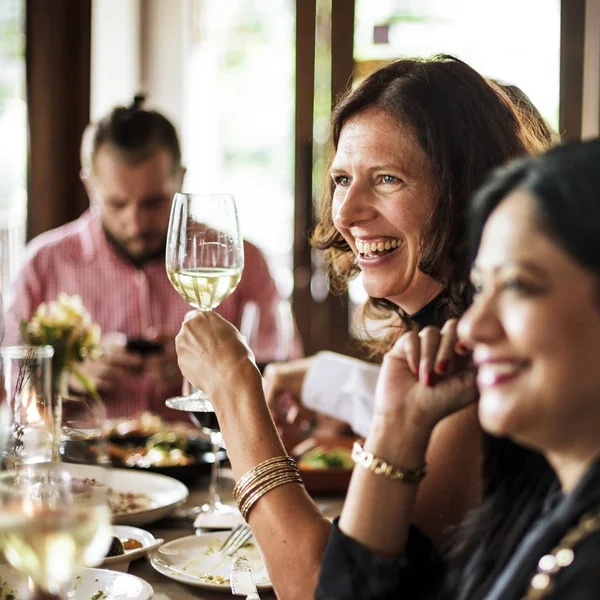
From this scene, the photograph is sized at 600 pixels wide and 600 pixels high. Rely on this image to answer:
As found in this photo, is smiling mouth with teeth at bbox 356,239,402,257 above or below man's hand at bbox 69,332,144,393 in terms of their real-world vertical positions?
above

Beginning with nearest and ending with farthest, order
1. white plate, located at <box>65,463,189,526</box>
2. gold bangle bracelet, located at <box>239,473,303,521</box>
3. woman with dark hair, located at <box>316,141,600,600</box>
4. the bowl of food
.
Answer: woman with dark hair, located at <box>316,141,600,600</box>, gold bangle bracelet, located at <box>239,473,303,521</box>, white plate, located at <box>65,463,189,526</box>, the bowl of food

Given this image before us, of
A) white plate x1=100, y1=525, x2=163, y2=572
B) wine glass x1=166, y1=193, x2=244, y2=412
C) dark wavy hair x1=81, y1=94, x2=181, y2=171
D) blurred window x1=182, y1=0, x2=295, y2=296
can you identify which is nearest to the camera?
white plate x1=100, y1=525, x2=163, y2=572

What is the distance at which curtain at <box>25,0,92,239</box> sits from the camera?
4.09 m

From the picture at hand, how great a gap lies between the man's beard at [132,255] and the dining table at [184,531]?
1255 mm

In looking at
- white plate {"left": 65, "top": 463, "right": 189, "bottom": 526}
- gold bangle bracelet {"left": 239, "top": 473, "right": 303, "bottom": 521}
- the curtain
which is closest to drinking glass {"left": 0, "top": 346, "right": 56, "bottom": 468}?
gold bangle bracelet {"left": 239, "top": 473, "right": 303, "bottom": 521}

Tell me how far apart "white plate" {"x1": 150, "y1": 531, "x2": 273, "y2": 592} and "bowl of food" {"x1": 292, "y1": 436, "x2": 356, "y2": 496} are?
1.11 feet

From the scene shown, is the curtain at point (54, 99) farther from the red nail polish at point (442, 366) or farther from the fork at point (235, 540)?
the red nail polish at point (442, 366)

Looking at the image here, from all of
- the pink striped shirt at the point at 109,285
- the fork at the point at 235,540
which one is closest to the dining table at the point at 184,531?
the fork at the point at 235,540

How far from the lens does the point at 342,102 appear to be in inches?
64.7

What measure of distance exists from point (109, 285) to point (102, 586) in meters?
2.10

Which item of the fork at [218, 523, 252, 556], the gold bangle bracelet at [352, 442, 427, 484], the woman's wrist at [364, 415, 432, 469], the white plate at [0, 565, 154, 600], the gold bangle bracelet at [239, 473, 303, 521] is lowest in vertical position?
the fork at [218, 523, 252, 556]

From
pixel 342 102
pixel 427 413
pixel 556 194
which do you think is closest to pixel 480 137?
Result: pixel 342 102

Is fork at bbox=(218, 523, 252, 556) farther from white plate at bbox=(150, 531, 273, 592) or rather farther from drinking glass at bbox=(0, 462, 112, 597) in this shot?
drinking glass at bbox=(0, 462, 112, 597)

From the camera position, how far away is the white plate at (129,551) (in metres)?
1.39
